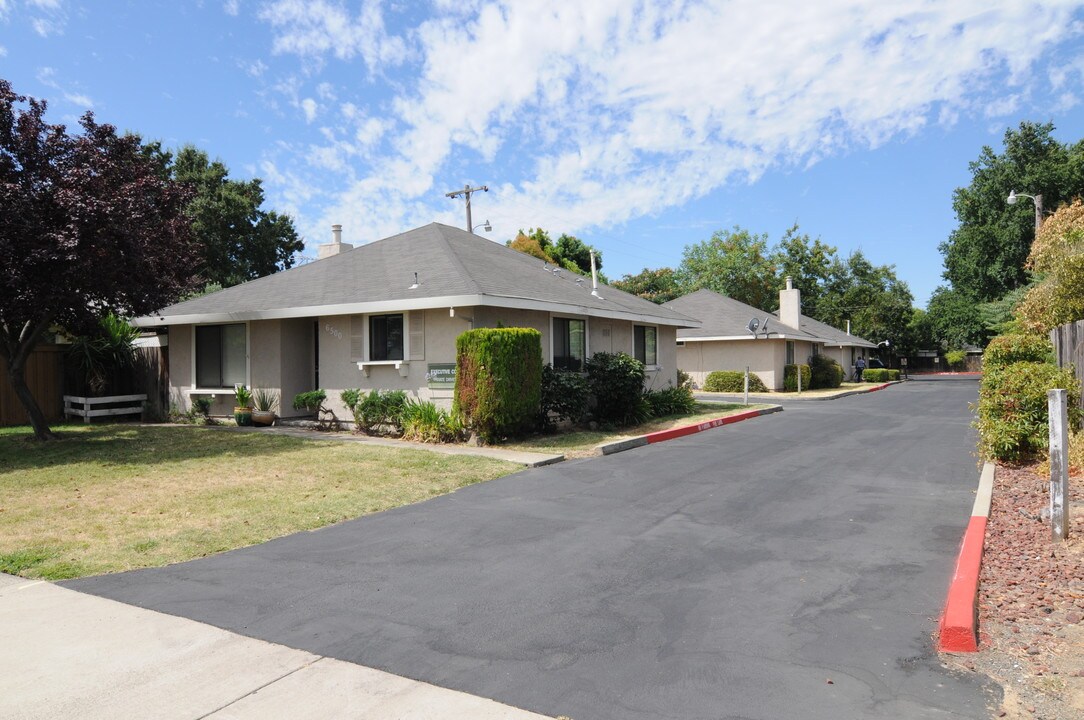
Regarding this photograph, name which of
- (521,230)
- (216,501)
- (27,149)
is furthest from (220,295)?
(521,230)

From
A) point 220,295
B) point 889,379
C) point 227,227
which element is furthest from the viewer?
point 889,379

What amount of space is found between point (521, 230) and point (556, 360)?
36.3 m

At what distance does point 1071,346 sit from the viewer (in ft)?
36.8

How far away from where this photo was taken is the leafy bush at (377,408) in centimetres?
1480

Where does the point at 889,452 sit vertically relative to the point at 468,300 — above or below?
below

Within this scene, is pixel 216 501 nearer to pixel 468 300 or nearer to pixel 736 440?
pixel 468 300

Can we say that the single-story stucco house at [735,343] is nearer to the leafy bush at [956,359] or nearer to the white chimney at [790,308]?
the white chimney at [790,308]

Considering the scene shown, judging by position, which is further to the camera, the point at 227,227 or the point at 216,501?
the point at 227,227

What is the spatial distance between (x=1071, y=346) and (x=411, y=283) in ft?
39.4

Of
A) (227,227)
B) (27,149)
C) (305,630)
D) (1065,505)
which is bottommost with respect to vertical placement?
(305,630)

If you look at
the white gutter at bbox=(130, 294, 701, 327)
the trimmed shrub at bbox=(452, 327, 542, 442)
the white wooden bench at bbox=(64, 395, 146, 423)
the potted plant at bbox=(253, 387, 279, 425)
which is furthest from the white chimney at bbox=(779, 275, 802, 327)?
the white wooden bench at bbox=(64, 395, 146, 423)

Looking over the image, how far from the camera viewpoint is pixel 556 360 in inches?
658

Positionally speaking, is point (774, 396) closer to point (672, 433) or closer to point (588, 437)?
point (672, 433)

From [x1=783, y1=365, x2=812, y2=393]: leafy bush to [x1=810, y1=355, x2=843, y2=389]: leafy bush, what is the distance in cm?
243
